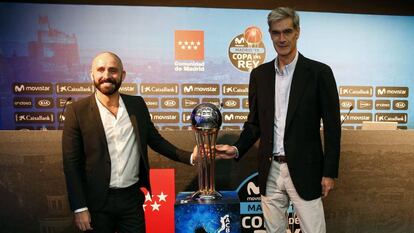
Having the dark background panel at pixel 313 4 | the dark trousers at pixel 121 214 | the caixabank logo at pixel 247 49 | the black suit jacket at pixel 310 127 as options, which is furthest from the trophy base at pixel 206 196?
the dark background panel at pixel 313 4

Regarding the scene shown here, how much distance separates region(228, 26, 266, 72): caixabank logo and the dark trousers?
317 cm

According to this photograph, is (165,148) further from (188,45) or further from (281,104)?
(188,45)

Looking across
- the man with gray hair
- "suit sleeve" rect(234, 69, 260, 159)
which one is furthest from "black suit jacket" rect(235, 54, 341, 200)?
"suit sleeve" rect(234, 69, 260, 159)

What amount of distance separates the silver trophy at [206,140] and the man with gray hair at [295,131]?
26cm

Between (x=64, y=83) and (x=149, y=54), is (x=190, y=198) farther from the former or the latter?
(x=64, y=83)

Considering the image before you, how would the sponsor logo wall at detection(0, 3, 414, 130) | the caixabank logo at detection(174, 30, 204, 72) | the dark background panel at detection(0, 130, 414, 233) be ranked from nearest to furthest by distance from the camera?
the dark background panel at detection(0, 130, 414, 233) → the sponsor logo wall at detection(0, 3, 414, 130) → the caixabank logo at detection(174, 30, 204, 72)

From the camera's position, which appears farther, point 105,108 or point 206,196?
point 206,196

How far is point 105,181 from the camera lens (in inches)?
61.9

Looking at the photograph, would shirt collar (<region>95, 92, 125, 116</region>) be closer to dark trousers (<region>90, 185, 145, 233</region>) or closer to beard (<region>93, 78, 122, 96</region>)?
beard (<region>93, 78, 122, 96</region>)

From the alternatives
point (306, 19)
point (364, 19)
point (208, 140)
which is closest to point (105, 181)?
point (208, 140)

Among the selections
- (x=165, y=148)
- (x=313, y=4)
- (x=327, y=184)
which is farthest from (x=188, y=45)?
(x=327, y=184)

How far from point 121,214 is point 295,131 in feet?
3.11

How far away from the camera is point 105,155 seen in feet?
5.16

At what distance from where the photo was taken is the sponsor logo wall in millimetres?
4305
